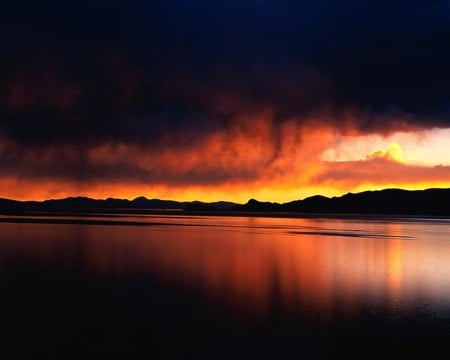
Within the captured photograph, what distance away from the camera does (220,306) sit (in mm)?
16500

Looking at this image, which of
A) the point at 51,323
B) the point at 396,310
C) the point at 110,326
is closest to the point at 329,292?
the point at 396,310

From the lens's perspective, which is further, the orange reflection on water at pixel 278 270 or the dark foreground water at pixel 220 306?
the orange reflection on water at pixel 278 270

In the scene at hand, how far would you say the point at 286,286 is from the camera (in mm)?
20906

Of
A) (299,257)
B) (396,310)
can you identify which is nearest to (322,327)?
(396,310)

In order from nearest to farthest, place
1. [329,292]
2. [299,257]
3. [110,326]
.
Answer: [110,326] → [329,292] → [299,257]

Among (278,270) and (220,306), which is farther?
(278,270)

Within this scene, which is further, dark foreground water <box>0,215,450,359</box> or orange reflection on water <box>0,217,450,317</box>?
orange reflection on water <box>0,217,450,317</box>

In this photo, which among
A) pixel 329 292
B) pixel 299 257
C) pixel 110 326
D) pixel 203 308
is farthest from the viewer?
pixel 299 257

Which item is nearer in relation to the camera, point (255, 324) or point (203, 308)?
point (255, 324)

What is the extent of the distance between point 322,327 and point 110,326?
621 cm

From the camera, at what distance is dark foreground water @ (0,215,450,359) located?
11.8m

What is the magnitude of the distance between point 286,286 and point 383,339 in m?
8.47

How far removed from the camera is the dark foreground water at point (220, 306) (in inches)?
463

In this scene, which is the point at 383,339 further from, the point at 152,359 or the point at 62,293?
the point at 62,293
